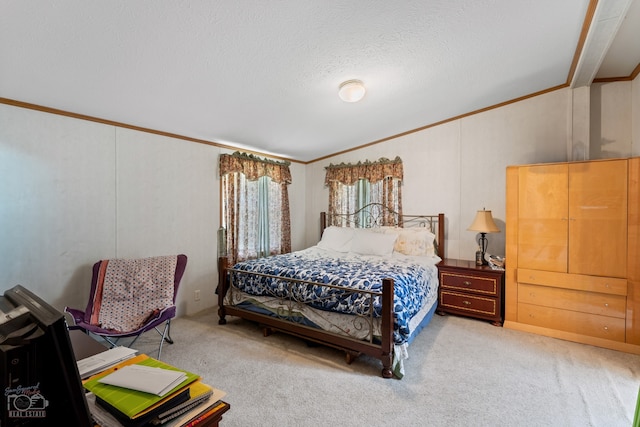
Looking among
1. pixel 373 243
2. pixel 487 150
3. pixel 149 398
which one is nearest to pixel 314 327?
pixel 373 243

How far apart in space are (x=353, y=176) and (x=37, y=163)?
12.5 feet

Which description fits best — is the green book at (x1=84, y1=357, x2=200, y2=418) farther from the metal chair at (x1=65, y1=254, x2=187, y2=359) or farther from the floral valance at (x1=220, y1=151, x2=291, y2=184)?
the floral valance at (x1=220, y1=151, x2=291, y2=184)

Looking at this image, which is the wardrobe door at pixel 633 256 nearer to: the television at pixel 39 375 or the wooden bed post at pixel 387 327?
the wooden bed post at pixel 387 327

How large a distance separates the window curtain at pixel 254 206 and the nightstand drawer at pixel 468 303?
102 inches

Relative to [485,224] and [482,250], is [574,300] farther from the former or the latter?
[485,224]

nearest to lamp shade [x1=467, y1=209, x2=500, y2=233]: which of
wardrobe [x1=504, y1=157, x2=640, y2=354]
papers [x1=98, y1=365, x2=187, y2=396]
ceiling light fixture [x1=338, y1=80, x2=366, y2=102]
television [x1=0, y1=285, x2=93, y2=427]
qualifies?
wardrobe [x1=504, y1=157, x2=640, y2=354]

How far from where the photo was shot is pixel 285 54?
2227mm

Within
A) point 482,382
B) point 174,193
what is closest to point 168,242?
point 174,193

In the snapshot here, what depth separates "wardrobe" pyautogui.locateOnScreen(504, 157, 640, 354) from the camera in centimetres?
272

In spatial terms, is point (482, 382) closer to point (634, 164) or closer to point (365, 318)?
point (365, 318)

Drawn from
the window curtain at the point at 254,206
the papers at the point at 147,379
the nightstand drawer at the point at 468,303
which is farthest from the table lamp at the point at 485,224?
the papers at the point at 147,379

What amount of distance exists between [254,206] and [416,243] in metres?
2.42

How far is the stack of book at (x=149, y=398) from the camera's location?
756 millimetres

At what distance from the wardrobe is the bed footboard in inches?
72.8
